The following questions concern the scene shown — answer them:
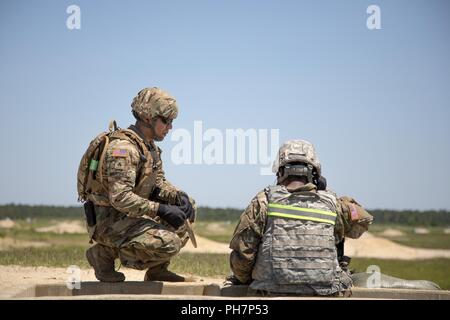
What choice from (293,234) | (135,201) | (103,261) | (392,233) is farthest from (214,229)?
(293,234)

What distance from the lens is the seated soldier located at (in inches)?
272

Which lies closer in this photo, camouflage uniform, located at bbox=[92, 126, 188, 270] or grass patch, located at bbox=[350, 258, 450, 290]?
camouflage uniform, located at bbox=[92, 126, 188, 270]

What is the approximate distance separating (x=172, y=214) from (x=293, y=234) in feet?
4.62

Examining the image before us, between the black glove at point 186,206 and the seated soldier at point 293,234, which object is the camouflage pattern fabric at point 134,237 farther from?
the seated soldier at point 293,234

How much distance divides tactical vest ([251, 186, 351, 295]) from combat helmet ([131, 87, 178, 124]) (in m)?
1.65

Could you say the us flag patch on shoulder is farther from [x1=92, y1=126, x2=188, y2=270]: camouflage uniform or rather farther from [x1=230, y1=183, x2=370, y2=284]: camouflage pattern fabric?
[x1=230, y1=183, x2=370, y2=284]: camouflage pattern fabric

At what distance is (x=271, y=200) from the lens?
6.97m

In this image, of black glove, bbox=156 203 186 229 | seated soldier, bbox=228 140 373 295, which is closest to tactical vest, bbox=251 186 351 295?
seated soldier, bbox=228 140 373 295

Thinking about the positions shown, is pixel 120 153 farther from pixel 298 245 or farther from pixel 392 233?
pixel 392 233

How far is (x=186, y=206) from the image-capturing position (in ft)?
26.6

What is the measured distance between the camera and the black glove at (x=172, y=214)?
7785 millimetres

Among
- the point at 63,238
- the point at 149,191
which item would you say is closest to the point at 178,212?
the point at 149,191

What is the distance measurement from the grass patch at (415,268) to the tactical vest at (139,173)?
8469mm

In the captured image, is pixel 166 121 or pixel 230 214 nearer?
pixel 166 121
